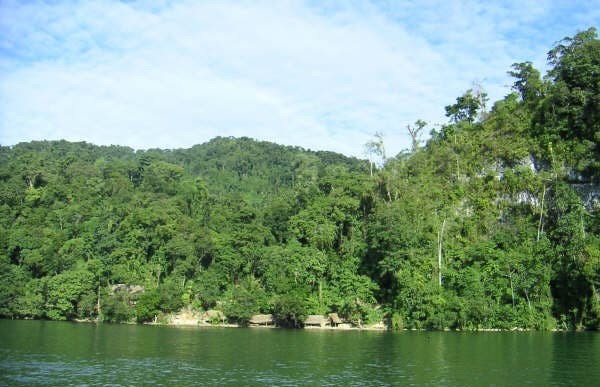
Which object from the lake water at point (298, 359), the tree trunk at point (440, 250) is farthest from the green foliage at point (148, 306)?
the tree trunk at point (440, 250)

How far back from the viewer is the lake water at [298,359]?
21.0 meters

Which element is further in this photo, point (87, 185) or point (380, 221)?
point (87, 185)

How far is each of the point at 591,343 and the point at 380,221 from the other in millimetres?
20557

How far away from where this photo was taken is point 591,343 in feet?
107

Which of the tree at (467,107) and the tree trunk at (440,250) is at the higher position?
the tree at (467,107)

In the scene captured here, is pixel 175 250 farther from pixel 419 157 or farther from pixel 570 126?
pixel 570 126

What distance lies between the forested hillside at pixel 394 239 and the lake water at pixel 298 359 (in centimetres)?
650

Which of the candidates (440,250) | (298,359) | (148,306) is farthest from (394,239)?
(148,306)

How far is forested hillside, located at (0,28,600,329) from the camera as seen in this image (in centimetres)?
4494

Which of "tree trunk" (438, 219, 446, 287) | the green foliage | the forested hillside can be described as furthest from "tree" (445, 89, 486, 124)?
the green foliage

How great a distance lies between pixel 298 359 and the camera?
26.6m

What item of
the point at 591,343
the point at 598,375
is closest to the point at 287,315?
the point at 591,343

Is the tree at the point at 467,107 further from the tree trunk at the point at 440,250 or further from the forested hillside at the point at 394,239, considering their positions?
the tree trunk at the point at 440,250

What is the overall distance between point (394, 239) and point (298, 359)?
22.8 m
